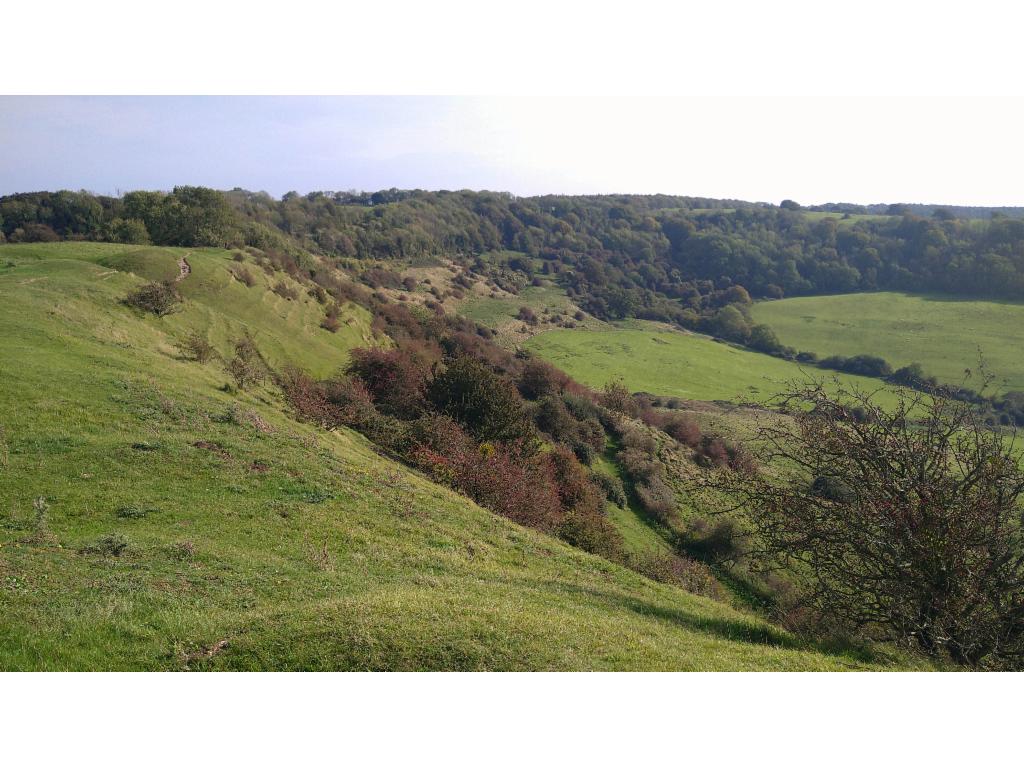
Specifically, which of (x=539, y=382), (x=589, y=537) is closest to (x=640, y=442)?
(x=539, y=382)

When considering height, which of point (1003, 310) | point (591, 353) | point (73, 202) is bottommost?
point (591, 353)

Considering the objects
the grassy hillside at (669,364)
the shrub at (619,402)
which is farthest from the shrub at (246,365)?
the grassy hillside at (669,364)

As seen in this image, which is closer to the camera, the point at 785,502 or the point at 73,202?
the point at 785,502

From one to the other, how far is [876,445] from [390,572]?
30.1 feet

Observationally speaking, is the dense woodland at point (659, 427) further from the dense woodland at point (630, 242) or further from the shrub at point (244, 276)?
the dense woodland at point (630, 242)

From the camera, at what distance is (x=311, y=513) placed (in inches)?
559

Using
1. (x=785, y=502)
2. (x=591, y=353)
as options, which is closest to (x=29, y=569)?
(x=785, y=502)

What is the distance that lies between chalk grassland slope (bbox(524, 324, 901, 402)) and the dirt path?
42.5 metres

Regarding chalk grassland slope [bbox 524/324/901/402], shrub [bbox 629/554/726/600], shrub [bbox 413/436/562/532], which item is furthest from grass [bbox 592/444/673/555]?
chalk grassland slope [bbox 524/324/901/402]

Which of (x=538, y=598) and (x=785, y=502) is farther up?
(x=785, y=502)

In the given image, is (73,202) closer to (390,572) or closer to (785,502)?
(390,572)

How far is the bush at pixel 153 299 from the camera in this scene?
29250mm

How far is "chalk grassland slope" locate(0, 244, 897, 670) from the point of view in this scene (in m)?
7.23

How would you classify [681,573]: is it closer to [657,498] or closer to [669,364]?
[657,498]
